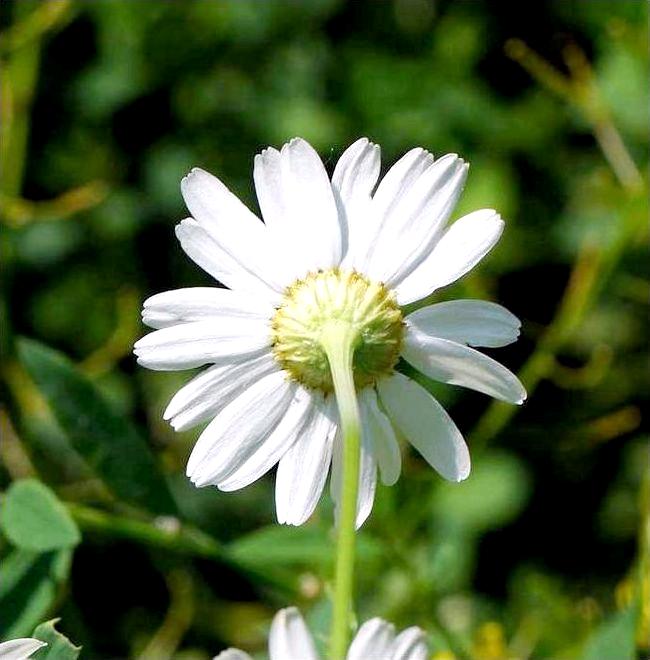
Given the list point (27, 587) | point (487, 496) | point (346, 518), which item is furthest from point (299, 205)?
point (487, 496)

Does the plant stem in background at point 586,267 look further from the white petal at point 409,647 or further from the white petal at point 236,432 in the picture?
the white petal at point 409,647

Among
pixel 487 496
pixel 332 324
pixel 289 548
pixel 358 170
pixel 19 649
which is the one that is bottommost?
pixel 487 496

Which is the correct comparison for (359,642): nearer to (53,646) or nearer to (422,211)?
(53,646)

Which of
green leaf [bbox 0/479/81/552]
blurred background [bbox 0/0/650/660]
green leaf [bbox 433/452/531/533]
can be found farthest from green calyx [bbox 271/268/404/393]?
green leaf [bbox 433/452/531/533]

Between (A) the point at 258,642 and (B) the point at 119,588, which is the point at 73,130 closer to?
(B) the point at 119,588

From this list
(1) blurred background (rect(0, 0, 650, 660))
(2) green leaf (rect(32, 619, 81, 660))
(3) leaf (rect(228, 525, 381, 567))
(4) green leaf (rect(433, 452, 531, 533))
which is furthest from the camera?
(4) green leaf (rect(433, 452, 531, 533))

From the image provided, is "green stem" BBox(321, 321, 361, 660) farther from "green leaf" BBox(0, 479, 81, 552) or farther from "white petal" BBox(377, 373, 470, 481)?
"green leaf" BBox(0, 479, 81, 552)
